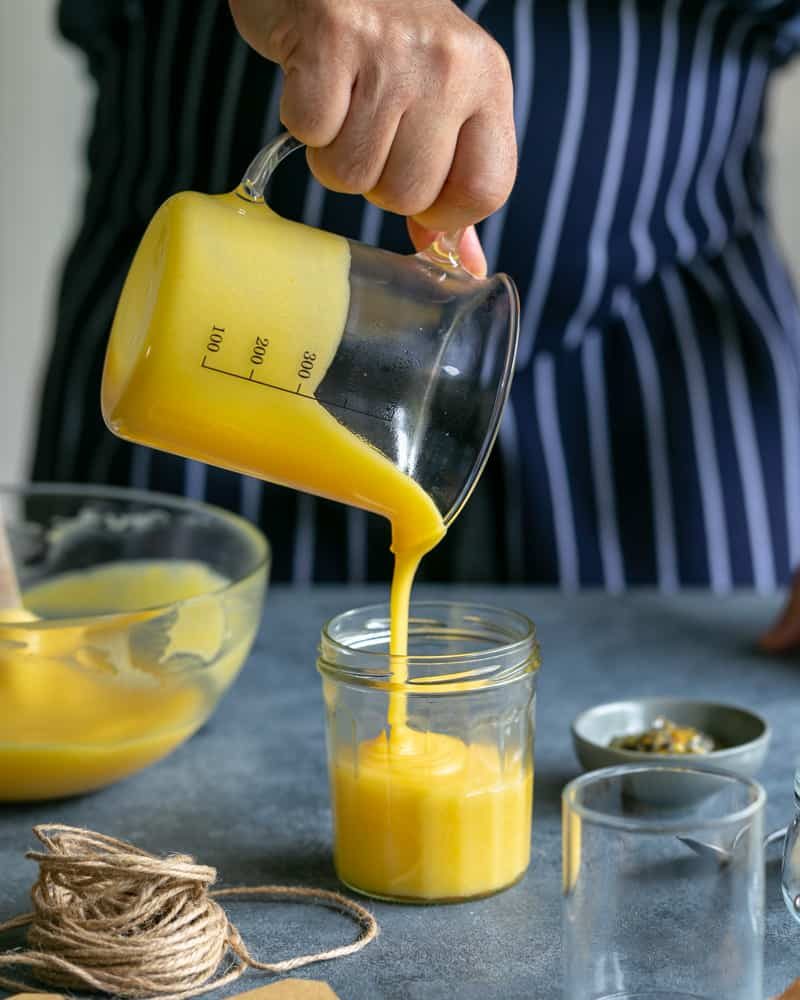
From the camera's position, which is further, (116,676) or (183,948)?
(116,676)

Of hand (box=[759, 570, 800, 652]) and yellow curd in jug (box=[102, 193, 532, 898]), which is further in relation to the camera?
hand (box=[759, 570, 800, 652])

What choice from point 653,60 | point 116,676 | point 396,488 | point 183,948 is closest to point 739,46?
point 653,60

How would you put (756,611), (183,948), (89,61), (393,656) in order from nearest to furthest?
(183,948) → (393,656) → (756,611) → (89,61)

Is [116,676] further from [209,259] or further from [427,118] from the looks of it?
[427,118]

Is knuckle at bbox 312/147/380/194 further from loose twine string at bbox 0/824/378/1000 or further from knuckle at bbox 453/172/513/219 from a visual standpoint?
loose twine string at bbox 0/824/378/1000

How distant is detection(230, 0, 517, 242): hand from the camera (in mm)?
907

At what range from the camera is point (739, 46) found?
1611mm

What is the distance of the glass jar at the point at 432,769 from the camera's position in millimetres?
918

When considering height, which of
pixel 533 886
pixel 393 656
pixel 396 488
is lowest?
pixel 533 886

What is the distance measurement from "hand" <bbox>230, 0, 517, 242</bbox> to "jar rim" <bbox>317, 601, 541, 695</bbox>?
286mm

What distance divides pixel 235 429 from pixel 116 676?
0.26 meters

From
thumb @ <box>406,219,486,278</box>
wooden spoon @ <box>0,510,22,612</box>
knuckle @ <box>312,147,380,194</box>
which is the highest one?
knuckle @ <box>312,147,380,194</box>

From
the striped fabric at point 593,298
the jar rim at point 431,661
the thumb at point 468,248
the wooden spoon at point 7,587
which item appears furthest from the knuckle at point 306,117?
the striped fabric at point 593,298

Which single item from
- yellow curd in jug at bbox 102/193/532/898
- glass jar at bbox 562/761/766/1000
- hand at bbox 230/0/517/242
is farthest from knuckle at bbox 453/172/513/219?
glass jar at bbox 562/761/766/1000
